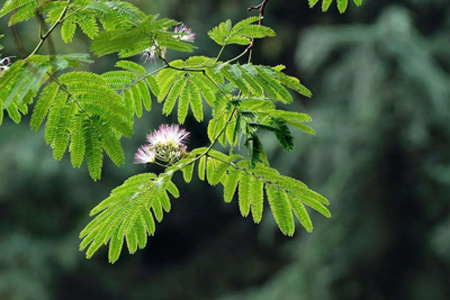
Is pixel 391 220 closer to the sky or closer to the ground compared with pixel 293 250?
closer to the sky

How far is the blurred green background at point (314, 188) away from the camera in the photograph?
9.01 metres

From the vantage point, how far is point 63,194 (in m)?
11.0

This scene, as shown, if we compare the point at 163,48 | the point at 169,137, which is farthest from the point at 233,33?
the point at 169,137

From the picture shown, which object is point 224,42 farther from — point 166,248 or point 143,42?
point 166,248

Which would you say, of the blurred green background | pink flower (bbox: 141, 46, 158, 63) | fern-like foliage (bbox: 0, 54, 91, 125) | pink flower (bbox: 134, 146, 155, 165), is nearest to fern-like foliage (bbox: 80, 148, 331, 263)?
pink flower (bbox: 134, 146, 155, 165)

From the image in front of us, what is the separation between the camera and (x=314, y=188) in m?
9.38

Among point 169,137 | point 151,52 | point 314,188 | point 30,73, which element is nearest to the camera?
point 30,73

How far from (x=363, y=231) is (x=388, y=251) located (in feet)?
1.33

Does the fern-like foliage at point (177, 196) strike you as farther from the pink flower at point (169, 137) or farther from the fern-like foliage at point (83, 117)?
the fern-like foliage at point (83, 117)

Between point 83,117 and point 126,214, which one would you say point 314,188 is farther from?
point 83,117

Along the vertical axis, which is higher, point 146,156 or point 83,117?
point 83,117

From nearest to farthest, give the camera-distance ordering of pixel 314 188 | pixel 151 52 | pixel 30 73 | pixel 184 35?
pixel 30 73, pixel 184 35, pixel 151 52, pixel 314 188

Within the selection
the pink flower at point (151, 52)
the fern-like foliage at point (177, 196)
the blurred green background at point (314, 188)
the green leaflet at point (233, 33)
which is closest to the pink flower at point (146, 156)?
the fern-like foliage at point (177, 196)

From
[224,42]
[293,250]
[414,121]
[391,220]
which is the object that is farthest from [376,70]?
[224,42]
